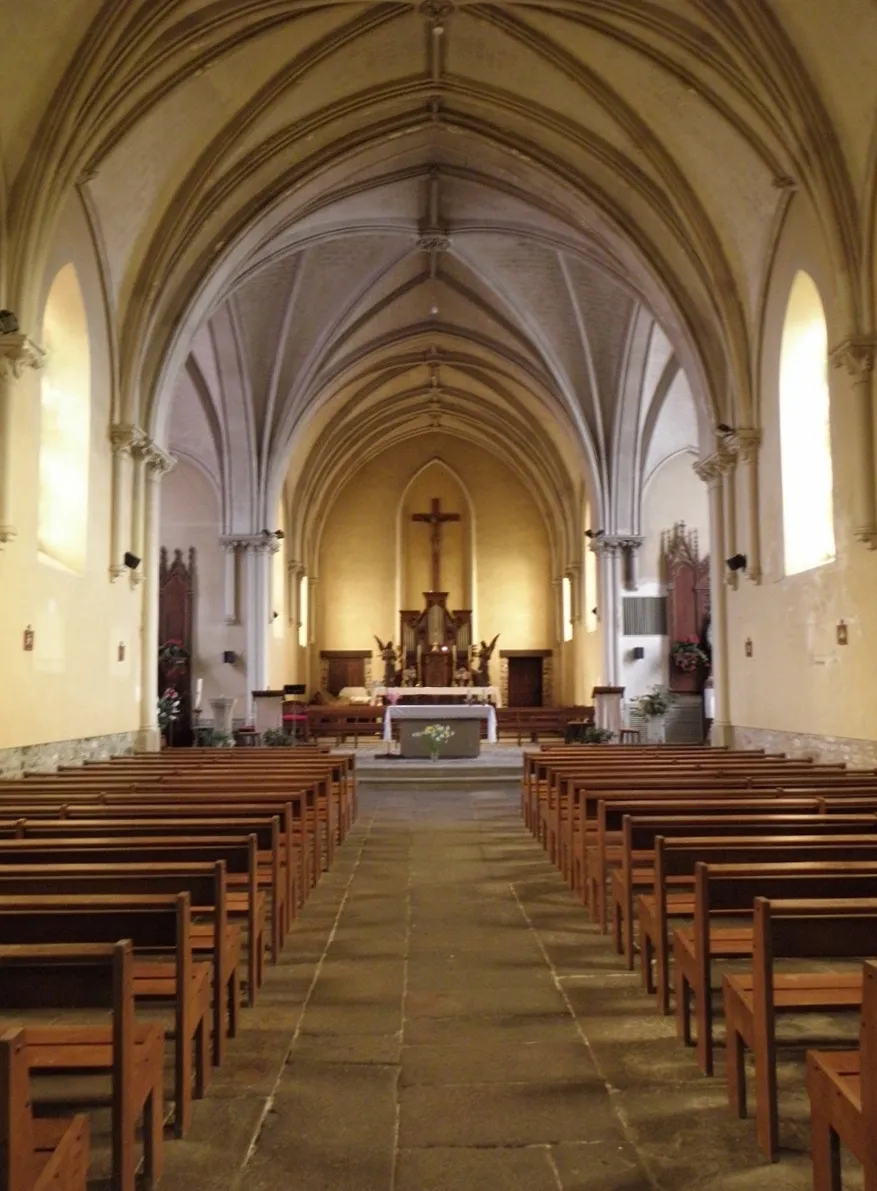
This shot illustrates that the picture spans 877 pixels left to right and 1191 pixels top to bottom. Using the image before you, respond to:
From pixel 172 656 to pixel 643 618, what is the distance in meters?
12.1

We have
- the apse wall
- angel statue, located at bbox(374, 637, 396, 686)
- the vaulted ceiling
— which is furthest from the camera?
the apse wall

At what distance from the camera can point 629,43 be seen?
1326cm

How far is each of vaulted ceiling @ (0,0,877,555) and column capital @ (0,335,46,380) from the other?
0.66m

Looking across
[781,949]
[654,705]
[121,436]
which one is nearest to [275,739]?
[121,436]

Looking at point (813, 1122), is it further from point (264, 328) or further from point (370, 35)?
point (264, 328)

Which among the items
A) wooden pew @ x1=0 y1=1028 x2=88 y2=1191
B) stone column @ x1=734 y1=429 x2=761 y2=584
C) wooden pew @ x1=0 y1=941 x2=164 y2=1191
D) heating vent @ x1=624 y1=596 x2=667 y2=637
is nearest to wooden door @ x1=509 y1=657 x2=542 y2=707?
heating vent @ x1=624 y1=596 x2=667 y2=637

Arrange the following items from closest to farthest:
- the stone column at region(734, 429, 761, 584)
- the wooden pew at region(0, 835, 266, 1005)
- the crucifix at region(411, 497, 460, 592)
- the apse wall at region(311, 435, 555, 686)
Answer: the wooden pew at region(0, 835, 266, 1005), the stone column at region(734, 429, 761, 584), the crucifix at region(411, 497, 460, 592), the apse wall at region(311, 435, 555, 686)

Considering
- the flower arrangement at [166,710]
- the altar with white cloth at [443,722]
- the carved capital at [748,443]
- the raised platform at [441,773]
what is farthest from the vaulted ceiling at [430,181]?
the altar with white cloth at [443,722]

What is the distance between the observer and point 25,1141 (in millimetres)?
2285

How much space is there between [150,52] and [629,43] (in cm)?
614

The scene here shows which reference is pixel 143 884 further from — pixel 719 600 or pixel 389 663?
pixel 389 663

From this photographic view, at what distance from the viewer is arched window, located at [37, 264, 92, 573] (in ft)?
42.7

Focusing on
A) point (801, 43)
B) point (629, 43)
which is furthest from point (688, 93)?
point (801, 43)

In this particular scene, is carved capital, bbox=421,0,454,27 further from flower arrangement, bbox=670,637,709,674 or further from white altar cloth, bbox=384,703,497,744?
flower arrangement, bbox=670,637,709,674
